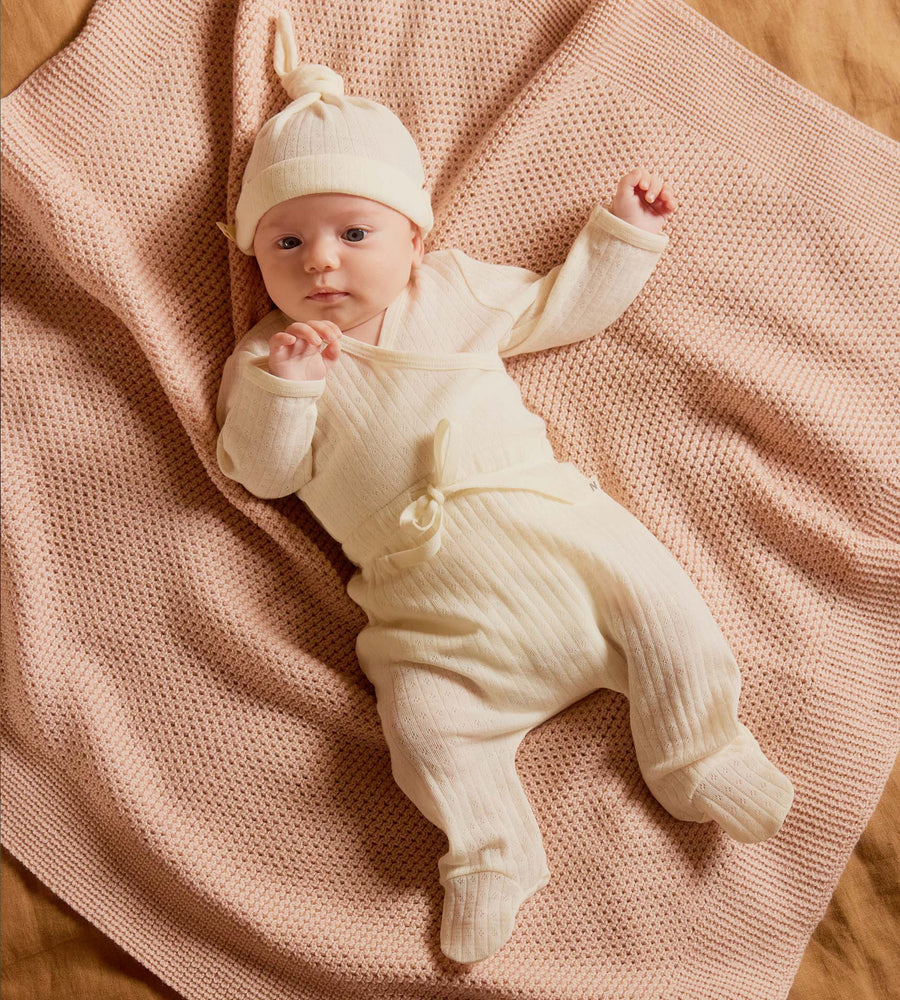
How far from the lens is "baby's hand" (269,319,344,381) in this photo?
1136 millimetres

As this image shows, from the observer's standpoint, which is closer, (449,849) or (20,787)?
(449,849)

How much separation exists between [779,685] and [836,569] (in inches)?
7.1

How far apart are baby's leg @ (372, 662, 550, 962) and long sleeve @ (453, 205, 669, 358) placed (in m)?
0.48

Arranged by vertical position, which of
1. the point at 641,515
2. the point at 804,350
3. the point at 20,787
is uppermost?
the point at 804,350

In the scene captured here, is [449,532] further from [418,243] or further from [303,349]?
[418,243]

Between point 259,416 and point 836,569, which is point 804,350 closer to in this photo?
point 836,569

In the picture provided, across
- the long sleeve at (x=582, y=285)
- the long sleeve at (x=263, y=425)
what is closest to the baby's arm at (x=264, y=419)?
the long sleeve at (x=263, y=425)

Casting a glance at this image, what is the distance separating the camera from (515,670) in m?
1.19

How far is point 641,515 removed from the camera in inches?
51.2

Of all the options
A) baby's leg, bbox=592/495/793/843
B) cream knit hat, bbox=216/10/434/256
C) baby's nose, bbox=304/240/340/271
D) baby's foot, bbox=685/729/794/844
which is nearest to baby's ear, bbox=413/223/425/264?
cream knit hat, bbox=216/10/434/256

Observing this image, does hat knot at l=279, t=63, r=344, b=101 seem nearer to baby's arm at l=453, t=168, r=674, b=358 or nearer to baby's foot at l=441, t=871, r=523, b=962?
baby's arm at l=453, t=168, r=674, b=358

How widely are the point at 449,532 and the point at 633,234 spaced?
47cm

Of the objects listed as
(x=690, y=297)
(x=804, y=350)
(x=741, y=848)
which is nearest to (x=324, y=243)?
(x=690, y=297)

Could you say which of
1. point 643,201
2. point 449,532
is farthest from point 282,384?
point 643,201
